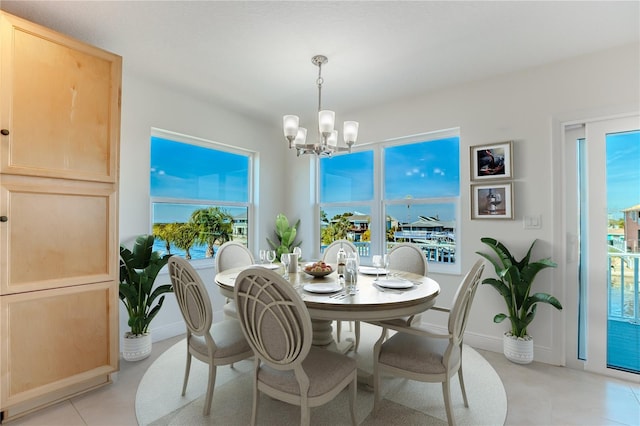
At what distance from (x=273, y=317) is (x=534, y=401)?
77.8 inches

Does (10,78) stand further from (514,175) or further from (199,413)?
(514,175)

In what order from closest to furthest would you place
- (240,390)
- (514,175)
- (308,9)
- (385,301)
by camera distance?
(385,301), (308,9), (240,390), (514,175)

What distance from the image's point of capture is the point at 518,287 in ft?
8.65

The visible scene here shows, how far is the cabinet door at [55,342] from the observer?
6.20 ft

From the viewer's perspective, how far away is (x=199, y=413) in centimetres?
196

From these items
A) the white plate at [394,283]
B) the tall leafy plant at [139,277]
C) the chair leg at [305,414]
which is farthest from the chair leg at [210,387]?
the white plate at [394,283]

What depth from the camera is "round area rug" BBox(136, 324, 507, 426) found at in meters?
1.89

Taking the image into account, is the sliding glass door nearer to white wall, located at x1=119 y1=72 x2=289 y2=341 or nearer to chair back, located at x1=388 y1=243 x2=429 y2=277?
chair back, located at x1=388 y1=243 x2=429 y2=277

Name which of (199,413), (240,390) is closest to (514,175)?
(240,390)

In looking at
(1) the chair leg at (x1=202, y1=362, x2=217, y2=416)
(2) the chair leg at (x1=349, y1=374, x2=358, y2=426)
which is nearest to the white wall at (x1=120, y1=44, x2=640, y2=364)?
(1) the chair leg at (x1=202, y1=362, x2=217, y2=416)

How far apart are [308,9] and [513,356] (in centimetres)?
323

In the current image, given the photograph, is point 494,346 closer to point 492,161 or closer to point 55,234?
point 492,161

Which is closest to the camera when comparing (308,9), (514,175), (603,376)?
(308,9)

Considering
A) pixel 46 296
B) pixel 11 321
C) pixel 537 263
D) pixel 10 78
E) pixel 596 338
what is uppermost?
pixel 10 78
